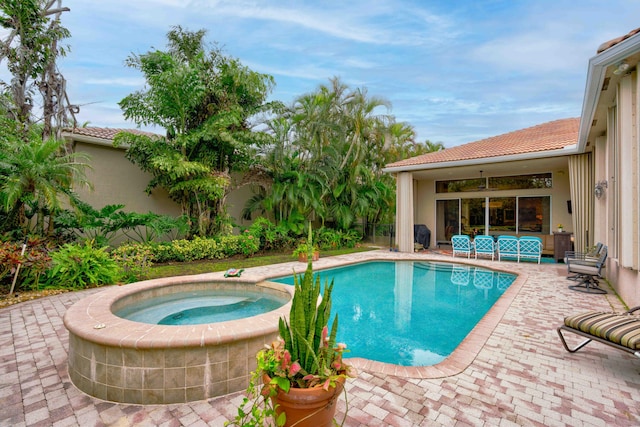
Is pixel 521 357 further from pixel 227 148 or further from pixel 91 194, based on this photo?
pixel 91 194

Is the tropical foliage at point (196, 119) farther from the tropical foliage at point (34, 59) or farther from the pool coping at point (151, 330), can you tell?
the pool coping at point (151, 330)

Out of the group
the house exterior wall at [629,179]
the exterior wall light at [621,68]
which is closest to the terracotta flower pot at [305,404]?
A: the house exterior wall at [629,179]

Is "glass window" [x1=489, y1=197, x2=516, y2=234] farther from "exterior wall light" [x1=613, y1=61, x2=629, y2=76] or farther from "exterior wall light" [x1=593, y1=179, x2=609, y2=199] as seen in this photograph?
"exterior wall light" [x1=613, y1=61, x2=629, y2=76]

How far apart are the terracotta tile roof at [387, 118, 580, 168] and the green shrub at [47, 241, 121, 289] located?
10888 millimetres

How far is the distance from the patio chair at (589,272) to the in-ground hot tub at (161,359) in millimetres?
7062

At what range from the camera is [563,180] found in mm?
12836

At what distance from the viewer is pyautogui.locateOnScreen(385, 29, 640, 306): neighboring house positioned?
4.73 meters

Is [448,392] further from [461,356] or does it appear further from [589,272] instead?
[589,272]

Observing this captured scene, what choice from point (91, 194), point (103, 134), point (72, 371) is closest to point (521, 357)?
point (72, 371)

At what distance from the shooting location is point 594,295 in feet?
20.9

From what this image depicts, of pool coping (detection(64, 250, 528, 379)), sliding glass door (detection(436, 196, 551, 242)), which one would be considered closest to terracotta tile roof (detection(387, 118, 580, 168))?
sliding glass door (detection(436, 196, 551, 242))

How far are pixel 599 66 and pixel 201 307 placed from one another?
7.31 meters

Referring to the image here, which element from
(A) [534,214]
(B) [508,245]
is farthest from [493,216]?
(B) [508,245]

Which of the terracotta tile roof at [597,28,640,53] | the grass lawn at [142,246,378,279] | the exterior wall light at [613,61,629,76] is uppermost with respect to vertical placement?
the terracotta tile roof at [597,28,640,53]
